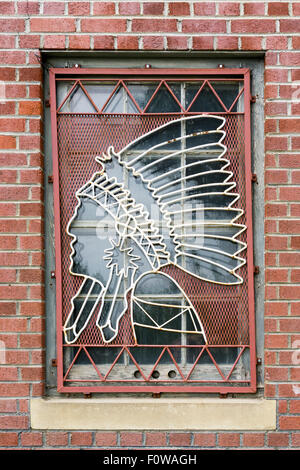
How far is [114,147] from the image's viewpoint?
255 cm

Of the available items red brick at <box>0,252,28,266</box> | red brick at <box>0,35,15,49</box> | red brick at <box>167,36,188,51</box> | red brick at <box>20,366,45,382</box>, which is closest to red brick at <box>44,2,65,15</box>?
red brick at <box>0,35,15,49</box>

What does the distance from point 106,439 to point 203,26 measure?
2328 millimetres

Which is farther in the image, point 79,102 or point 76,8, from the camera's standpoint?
point 79,102

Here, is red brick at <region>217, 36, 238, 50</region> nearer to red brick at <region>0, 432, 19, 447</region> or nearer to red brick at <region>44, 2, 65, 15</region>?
red brick at <region>44, 2, 65, 15</region>

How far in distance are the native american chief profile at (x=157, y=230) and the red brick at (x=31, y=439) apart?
0.54 metres

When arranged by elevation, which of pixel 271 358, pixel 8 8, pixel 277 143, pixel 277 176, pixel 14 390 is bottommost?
pixel 14 390

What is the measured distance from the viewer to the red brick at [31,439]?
2.45 m

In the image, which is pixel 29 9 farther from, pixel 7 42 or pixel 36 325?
pixel 36 325

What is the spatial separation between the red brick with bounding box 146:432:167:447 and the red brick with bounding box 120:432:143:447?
0.14 ft

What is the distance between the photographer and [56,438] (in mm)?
2453

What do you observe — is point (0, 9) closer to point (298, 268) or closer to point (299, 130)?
point (299, 130)

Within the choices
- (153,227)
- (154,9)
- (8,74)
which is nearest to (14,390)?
(153,227)

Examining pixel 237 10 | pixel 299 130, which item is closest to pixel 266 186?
pixel 299 130
